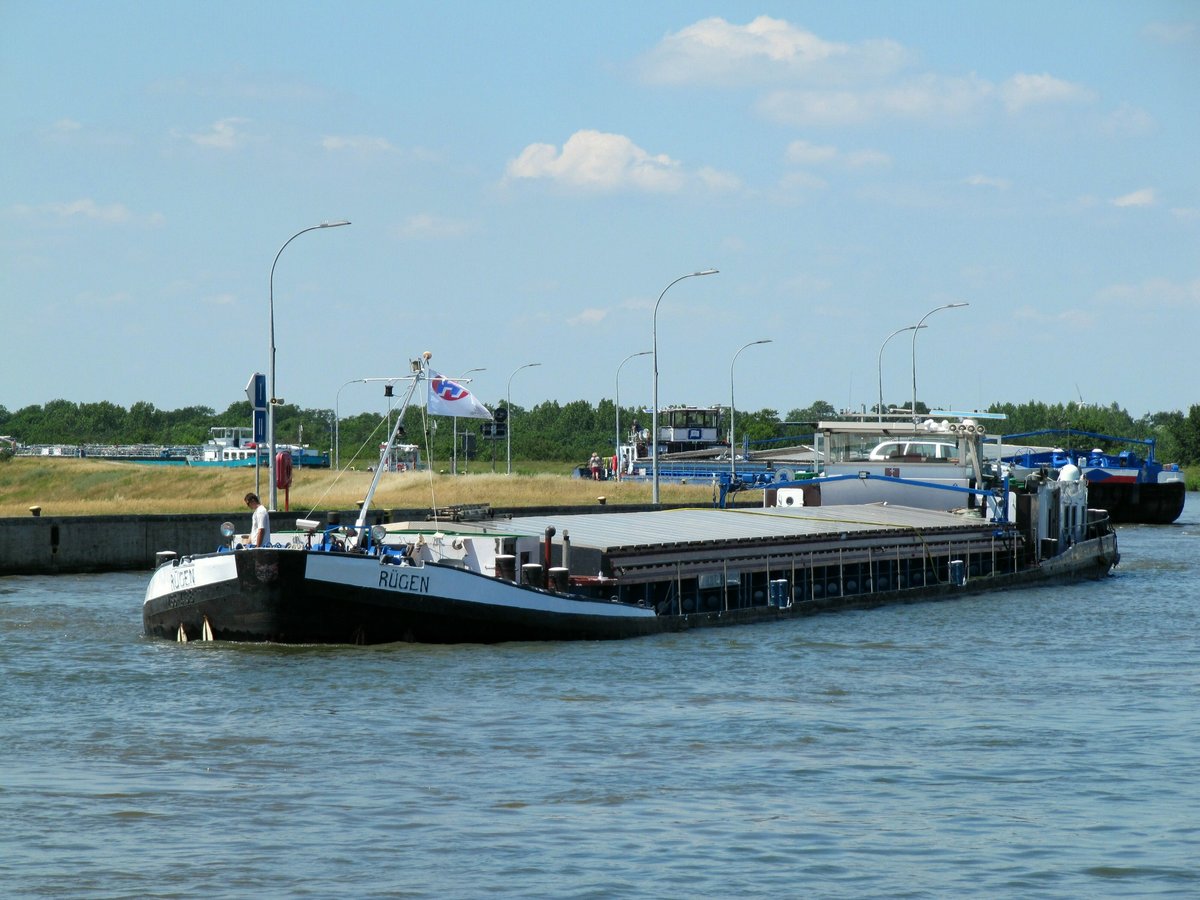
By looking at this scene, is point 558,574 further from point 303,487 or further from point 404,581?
point 303,487

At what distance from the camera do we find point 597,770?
14.8 meters

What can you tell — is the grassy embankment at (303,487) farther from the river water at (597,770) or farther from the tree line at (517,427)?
the tree line at (517,427)

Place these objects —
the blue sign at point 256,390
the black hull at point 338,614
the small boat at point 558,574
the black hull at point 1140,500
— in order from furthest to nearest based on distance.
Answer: the black hull at point 1140,500
the blue sign at point 256,390
the small boat at point 558,574
the black hull at point 338,614

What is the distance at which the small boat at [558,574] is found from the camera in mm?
21516

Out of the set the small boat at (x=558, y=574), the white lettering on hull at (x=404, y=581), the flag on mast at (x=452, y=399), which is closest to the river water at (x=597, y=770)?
the small boat at (x=558, y=574)

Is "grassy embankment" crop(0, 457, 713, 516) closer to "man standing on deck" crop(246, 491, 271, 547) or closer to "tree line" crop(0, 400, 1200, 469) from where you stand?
"man standing on deck" crop(246, 491, 271, 547)

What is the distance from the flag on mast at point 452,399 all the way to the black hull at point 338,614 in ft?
8.97

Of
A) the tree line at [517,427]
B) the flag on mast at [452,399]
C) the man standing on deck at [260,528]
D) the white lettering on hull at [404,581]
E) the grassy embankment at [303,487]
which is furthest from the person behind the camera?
the tree line at [517,427]

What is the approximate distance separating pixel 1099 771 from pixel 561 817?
554 centimetres

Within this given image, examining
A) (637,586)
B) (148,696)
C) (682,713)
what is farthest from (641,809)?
(637,586)

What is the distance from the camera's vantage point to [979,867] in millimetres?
11531

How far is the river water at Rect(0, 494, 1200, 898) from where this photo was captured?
448 inches

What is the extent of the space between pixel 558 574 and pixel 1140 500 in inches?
2108

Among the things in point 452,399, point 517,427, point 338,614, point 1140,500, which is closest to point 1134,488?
point 1140,500
